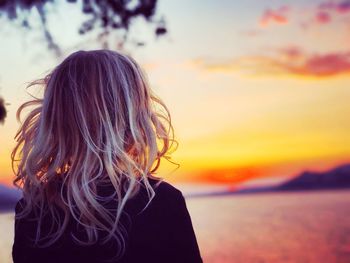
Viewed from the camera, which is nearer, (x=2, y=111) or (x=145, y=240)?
(x=145, y=240)

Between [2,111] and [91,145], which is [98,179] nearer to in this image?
[91,145]

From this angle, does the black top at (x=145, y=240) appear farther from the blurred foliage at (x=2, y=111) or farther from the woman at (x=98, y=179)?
the blurred foliage at (x=2, y=111)

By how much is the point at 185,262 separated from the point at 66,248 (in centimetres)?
31

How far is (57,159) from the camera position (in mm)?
1373

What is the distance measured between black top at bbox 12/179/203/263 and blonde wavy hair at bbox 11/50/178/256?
0.02 m

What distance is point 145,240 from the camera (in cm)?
133

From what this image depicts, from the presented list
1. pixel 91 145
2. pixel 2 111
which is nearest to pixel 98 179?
pixel 91 145

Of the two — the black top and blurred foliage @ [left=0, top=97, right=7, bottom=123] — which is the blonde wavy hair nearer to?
the black top

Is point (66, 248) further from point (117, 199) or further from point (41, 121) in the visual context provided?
point (41, 121)

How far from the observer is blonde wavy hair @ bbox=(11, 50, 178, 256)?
132 cm

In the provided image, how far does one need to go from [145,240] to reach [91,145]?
274 millimetres

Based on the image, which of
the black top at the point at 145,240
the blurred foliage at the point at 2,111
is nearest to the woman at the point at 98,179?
the black top at the point at 145,240

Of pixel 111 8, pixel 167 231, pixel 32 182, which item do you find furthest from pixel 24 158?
pixel 111 8

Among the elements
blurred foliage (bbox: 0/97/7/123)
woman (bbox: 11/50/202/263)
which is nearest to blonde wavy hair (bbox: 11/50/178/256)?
woman (bbox: 11/50/202/263)
